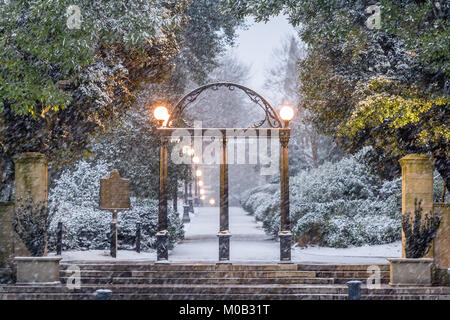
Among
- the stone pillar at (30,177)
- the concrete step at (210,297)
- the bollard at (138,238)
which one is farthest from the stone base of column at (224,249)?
the bollard at (138,238)

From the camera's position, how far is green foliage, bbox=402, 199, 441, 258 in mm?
15102

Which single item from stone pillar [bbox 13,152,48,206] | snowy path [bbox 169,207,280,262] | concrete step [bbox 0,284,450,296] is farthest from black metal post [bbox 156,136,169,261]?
stone pillar [bbox 13,152,48,206]

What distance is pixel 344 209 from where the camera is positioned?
86.5 feet

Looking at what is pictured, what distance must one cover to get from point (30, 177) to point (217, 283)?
530cm

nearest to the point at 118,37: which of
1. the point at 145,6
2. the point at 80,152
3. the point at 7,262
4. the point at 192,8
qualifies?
the point at 145,6

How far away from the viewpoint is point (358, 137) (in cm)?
2106

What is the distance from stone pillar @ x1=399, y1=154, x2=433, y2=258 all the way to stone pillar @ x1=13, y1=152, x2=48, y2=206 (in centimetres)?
891

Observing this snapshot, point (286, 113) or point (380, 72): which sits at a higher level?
point (380, 72)

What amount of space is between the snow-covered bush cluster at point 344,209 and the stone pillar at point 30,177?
1145 cm

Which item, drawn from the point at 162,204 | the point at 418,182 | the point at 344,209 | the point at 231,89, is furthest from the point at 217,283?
the point at 344,209

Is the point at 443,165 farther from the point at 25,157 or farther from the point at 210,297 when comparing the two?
the point at 25,157
